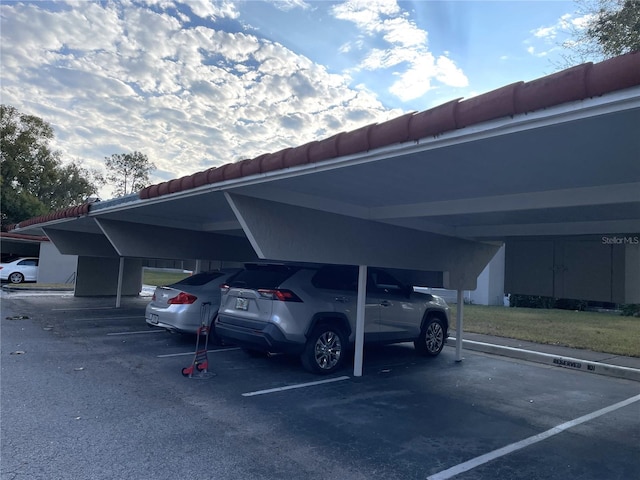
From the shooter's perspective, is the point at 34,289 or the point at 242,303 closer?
the point at 242,303

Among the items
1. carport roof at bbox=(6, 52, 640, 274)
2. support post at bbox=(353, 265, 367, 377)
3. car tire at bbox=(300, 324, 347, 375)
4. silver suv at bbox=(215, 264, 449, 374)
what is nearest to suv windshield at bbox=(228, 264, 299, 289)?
silver suv at bbox=(215, 264, 449, 374)

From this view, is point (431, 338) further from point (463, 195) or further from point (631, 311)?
point (631, 311)

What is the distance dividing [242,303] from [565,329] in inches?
393

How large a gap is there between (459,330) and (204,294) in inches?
197

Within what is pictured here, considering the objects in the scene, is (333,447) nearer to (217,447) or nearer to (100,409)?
(217,447)

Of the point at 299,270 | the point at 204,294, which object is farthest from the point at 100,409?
the point at 204,294

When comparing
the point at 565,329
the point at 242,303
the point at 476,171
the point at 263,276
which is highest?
the point at 476,171

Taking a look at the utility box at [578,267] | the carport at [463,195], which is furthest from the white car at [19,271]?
the utility box at [578,267]

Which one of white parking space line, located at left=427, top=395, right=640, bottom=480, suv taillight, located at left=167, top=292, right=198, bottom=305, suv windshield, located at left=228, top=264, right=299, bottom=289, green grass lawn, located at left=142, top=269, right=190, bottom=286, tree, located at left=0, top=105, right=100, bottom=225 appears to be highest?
tree, located at left=0, top=105, right=100, bottom=225

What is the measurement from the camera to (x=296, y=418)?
5.13 m

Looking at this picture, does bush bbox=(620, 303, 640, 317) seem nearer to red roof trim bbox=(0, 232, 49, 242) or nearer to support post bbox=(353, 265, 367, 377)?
support post bbox=(353, 265, 367, 377)

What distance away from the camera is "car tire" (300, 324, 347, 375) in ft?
23.1

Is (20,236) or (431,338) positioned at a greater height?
(20,236)

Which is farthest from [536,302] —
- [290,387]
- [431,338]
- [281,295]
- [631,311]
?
[290,387]
